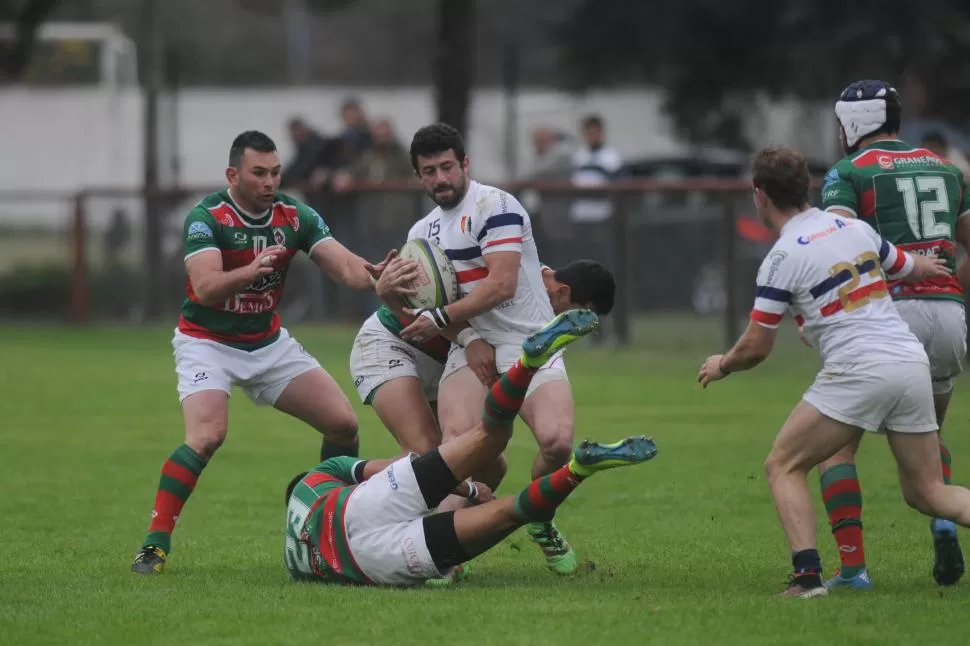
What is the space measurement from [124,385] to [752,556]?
32.7 ft

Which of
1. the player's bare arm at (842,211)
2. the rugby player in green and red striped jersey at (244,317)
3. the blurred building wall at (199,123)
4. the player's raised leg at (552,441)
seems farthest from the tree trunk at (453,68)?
the player's bare arm at (842,211)

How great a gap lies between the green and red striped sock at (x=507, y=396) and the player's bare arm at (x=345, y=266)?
1.31m

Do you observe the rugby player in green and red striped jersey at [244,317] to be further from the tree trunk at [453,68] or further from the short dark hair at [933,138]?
the tree trunk at [453,68]

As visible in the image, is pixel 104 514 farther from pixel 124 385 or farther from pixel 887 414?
pixel 124 385

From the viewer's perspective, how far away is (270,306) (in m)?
8.84

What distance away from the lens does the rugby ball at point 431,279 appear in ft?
27.2

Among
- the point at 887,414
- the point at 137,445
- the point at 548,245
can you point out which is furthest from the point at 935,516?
the point at 548,245

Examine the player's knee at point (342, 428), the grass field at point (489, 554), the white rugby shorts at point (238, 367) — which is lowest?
the grass field at point (489, 554)

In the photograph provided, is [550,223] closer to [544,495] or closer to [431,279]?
[431,279]

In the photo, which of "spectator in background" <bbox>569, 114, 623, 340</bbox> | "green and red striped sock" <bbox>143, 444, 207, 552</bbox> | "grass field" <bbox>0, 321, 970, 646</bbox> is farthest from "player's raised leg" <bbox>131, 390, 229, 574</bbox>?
"spectator in background" <bbox>569, 114, 623, 340</bbox>

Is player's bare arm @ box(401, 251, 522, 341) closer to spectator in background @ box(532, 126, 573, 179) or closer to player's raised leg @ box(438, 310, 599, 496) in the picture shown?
player's raised leg @ box(438, 310, 599, 496)

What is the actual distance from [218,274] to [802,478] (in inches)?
119

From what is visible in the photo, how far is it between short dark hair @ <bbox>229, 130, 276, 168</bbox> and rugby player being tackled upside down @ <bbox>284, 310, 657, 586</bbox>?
6.26ft

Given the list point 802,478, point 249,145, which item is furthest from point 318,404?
point 802,478
